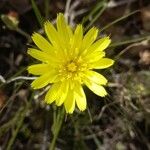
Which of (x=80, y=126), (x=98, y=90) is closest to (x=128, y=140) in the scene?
(x=80, y=126)

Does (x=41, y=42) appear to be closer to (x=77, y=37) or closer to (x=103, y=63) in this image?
(x=77, y=37)

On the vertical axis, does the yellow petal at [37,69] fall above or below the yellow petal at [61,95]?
above

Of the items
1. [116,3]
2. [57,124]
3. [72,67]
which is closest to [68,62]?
[72,67]

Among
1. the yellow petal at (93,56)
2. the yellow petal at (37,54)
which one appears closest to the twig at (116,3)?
the yellow petal at (93,56)

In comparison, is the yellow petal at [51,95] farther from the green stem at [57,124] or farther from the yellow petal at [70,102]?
the green stem at [57,124]

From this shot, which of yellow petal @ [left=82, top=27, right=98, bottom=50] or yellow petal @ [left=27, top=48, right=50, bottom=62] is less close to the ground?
yellow petal @ [left=82, top=27, right=98, bottom=50]

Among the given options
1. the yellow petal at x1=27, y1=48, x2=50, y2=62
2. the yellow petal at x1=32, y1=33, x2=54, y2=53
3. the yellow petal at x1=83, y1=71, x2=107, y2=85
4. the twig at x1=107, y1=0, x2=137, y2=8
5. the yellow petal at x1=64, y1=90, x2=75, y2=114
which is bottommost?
the yellow petal at x1=64, y1=90, x2=75, y2=114

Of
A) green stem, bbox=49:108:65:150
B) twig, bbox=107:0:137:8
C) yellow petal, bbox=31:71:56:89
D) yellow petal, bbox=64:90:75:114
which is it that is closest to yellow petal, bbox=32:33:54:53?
yellow petal, bbox=31:71:56:89

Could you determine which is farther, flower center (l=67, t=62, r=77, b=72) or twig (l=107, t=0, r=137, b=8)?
twig (l=107, t=0, r=137, b=8)

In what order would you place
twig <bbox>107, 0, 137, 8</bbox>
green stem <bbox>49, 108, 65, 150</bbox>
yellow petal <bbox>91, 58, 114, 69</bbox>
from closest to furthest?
yellow petal <bbox>91, 58, 114, 69</bbox> → green stem <bbox>49, 108, 65, 150</bbox> → twig <bbox>107, 0, 137, 8</bbox>

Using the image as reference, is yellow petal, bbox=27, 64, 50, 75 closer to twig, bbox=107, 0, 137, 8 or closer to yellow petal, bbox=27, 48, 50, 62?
yellow petal, bbox=27, 48, 50, 62
